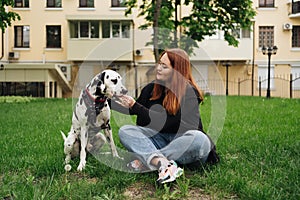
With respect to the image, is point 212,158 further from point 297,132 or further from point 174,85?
point 297,132

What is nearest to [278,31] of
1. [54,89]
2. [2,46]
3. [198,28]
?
[198,28]

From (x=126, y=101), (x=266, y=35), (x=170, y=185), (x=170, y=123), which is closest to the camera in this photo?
(x=170, y=185)

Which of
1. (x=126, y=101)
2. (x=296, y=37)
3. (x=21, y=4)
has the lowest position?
(x=126, y=101)

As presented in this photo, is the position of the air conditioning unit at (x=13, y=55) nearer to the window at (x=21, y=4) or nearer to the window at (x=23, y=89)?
the window at (x=21, y=4)

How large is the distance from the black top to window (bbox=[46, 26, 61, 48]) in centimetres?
2493

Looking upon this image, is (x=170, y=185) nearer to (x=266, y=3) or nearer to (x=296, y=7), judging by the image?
(x=296, y=7)

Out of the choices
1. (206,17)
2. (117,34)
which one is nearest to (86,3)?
(117,34)

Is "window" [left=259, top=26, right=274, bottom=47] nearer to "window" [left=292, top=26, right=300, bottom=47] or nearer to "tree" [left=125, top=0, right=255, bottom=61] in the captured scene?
"window" [left=292, top=26, right=300, bottom=47]

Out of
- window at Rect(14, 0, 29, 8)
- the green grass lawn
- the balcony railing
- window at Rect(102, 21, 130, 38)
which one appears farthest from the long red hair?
window at Rect(14, 0, 29, 8)

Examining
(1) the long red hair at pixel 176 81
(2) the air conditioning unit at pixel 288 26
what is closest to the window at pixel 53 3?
(2) the air conditioning unit at pixel 288 26

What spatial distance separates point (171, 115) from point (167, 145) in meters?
0.32

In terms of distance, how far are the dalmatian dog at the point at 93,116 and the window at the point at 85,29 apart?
75.8 ft

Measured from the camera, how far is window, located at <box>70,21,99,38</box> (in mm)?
26828

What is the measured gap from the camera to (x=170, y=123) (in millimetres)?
4172
